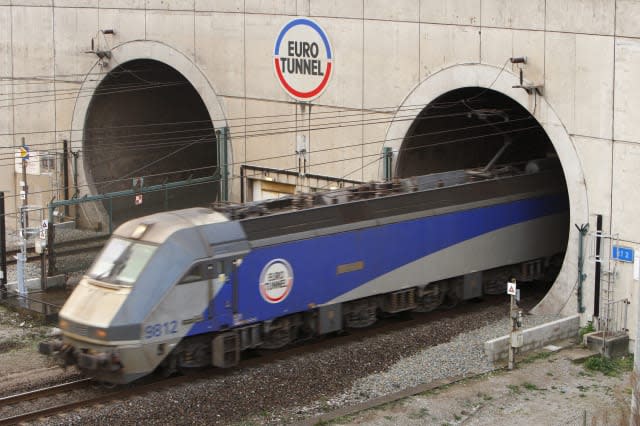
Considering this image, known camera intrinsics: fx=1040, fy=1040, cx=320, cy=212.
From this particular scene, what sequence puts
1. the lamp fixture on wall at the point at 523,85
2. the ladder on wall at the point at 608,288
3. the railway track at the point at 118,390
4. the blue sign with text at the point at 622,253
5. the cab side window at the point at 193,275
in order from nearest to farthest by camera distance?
the railway track at the point at 118,390 → the cab side window at the point at 193,275 → the blue sign with text at the point at 622,253 → the ladder on wall at the point at 608,288 → the lamp fixture on wall at the point at 523,85

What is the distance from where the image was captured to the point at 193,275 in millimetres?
19594

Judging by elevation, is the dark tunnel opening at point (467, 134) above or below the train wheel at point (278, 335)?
above

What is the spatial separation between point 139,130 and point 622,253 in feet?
69.8

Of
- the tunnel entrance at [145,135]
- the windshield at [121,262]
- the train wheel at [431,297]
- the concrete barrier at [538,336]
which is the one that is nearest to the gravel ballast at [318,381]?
the concrete barrier at [538,336]

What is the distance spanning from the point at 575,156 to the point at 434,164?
7.53 metres

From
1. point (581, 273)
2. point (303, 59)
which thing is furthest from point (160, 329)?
point (303, 59)

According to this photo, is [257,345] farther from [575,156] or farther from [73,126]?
[73,126]

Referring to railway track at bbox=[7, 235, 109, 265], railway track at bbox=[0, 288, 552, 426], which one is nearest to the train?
railway track at bbox=[0, 288, 552, 426]

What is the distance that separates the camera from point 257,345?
2133 cm

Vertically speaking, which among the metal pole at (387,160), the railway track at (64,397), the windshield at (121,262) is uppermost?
the metal pole at (387,160)

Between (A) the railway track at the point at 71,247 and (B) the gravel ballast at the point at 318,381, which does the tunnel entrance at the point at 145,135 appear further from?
(B) the gravel ballast at the point at 318,381

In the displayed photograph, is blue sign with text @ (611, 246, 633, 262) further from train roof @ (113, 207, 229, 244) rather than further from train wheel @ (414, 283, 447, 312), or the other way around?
train roof @ (113, 207, 229, 244)

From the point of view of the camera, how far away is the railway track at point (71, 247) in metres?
30.2

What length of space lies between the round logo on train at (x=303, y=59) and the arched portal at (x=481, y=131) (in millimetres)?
3008
